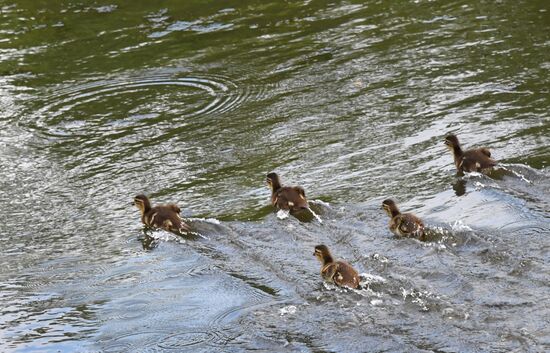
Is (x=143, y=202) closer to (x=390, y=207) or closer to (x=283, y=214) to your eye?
(x=283, y=214)

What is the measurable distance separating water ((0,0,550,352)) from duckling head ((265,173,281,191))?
240 millimetres

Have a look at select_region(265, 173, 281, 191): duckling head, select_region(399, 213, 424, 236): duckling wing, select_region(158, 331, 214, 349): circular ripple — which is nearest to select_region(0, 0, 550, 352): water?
select_region(158, 331, 214, 349): circular ripple

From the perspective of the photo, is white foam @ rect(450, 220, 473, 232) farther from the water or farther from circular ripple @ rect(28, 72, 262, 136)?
circular ripple @ rect(28, 72, 262, 136)

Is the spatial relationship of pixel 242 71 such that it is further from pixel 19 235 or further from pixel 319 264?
pixel 319 264

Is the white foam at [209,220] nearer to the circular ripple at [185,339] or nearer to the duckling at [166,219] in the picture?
the duckling at [166,219]

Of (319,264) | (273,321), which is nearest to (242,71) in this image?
Result: (319,264)

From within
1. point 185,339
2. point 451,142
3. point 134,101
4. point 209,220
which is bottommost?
point 185,339

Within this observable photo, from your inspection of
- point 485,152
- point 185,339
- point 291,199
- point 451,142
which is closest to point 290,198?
point 291,199

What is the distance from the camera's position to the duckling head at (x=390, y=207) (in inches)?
366

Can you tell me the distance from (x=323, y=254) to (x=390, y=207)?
1.02 m

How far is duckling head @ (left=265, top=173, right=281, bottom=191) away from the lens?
10.2 meters

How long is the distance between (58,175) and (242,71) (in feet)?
11.7

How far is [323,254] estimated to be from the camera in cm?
860

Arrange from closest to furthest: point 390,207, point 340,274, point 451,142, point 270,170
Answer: point 340,274
point 390,207
point 451,142
point 270,170
